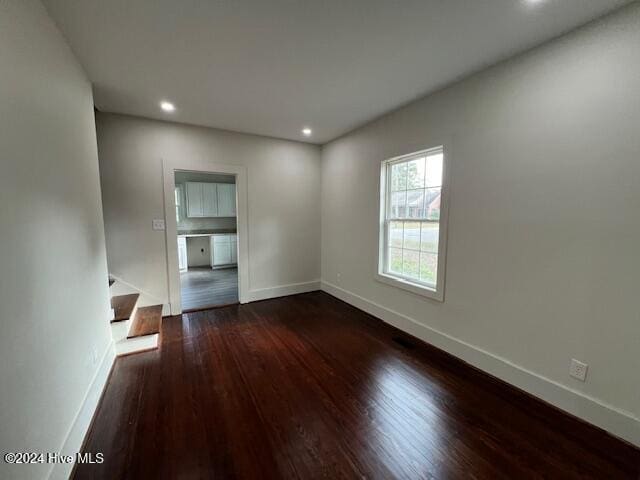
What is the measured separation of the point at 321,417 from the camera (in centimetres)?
175

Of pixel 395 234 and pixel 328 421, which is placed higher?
pixel 395 234

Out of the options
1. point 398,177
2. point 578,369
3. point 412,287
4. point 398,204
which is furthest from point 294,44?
point 578,369

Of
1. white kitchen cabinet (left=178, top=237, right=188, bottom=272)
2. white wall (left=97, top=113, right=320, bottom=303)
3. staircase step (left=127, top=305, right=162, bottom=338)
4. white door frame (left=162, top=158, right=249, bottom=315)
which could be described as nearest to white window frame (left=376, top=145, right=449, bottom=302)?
white wall (left=97, top=113, right=320, bottom=303)

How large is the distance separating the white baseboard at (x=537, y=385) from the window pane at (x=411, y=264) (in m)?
0.50

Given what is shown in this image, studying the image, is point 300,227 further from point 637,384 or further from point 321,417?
point 637,384

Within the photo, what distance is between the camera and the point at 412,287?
9.50 feet

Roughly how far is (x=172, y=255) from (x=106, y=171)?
1.23 metres

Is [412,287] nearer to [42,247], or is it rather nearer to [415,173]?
[415,173]

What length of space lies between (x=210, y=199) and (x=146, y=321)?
4.14m

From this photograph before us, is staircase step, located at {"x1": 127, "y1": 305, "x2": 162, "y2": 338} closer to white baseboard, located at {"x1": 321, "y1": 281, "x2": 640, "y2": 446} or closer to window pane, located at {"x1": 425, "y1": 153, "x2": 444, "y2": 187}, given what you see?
white baseboard, located at {"x1": 321, "y1": 281, "x2": 640, "y2": 446}

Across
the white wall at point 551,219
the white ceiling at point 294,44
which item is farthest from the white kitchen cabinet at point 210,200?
the white wall at point 551,219

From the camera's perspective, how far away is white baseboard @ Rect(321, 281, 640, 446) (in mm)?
1581

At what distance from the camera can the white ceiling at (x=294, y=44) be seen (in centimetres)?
153

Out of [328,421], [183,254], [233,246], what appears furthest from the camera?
[233,246]
